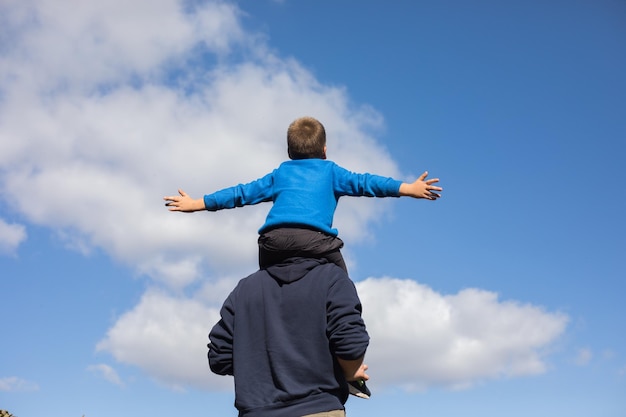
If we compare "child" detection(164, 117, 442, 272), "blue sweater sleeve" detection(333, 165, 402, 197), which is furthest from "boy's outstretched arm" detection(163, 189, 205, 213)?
"blue sweater sleeve" detection(333, 165, 402, 197)

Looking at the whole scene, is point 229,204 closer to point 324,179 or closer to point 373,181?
point 324,179

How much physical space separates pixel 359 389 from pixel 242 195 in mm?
2201

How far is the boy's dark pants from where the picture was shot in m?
5.59

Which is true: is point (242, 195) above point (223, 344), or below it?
above

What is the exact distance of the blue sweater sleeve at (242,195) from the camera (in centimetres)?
630

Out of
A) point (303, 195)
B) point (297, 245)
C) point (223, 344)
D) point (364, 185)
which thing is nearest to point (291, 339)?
point (223, 344)

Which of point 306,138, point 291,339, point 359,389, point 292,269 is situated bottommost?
point 359,389

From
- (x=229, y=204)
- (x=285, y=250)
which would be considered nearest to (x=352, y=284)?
(x=285, y=250)

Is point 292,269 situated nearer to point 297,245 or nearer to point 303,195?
point 297,245

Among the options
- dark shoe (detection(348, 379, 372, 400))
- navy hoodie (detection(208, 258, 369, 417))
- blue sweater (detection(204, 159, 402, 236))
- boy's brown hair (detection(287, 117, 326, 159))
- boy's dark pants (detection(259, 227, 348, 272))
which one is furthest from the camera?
boy's brown hair (detection(287, 117, 326, 159))

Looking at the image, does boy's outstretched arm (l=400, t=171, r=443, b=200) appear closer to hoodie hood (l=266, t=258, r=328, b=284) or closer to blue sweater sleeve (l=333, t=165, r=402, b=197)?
blue sweater sleeve (l=333, t=165, r=402, b=197)

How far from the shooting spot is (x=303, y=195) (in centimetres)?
592

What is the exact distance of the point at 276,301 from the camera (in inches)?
216

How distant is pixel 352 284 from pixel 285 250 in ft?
Answer: 2.17
